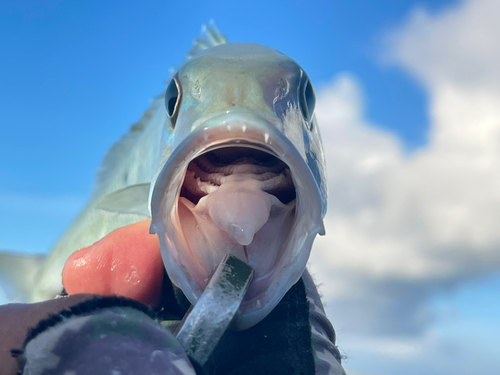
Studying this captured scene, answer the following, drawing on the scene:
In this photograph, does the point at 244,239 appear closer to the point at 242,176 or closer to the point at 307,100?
the point at 242,176

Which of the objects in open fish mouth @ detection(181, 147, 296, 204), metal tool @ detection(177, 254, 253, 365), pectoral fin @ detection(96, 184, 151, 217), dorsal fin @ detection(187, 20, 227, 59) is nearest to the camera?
metal tool @ detection(177, 254, 253, 365)

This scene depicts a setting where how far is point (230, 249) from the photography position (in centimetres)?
95

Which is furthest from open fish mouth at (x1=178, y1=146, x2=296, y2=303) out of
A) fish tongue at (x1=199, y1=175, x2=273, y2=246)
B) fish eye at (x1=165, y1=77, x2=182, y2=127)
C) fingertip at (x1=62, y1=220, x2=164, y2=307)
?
fingertip at (x1=62, y1=220, x2=164, y2=307)

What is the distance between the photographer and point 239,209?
0.89 meters

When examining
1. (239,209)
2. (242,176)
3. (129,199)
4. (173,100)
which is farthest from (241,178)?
(129,199)

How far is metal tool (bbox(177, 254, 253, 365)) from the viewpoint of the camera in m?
0.70

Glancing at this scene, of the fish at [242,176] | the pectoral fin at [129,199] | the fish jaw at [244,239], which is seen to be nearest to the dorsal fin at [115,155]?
the pectoral fin at [129,199]

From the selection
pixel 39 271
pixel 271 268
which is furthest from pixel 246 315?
pixel 39 271

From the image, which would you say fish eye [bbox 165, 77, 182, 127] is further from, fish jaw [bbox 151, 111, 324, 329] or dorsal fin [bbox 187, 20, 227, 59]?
dorsal fin [bbox 187, 20, 227, 59]

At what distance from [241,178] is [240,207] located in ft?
0.36

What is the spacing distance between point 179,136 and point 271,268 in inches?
15.3

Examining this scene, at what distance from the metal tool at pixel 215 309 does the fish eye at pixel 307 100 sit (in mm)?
463

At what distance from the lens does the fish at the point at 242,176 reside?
0.86 meters

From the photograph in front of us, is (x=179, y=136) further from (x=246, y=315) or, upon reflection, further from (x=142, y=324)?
(x=142, y=324)
